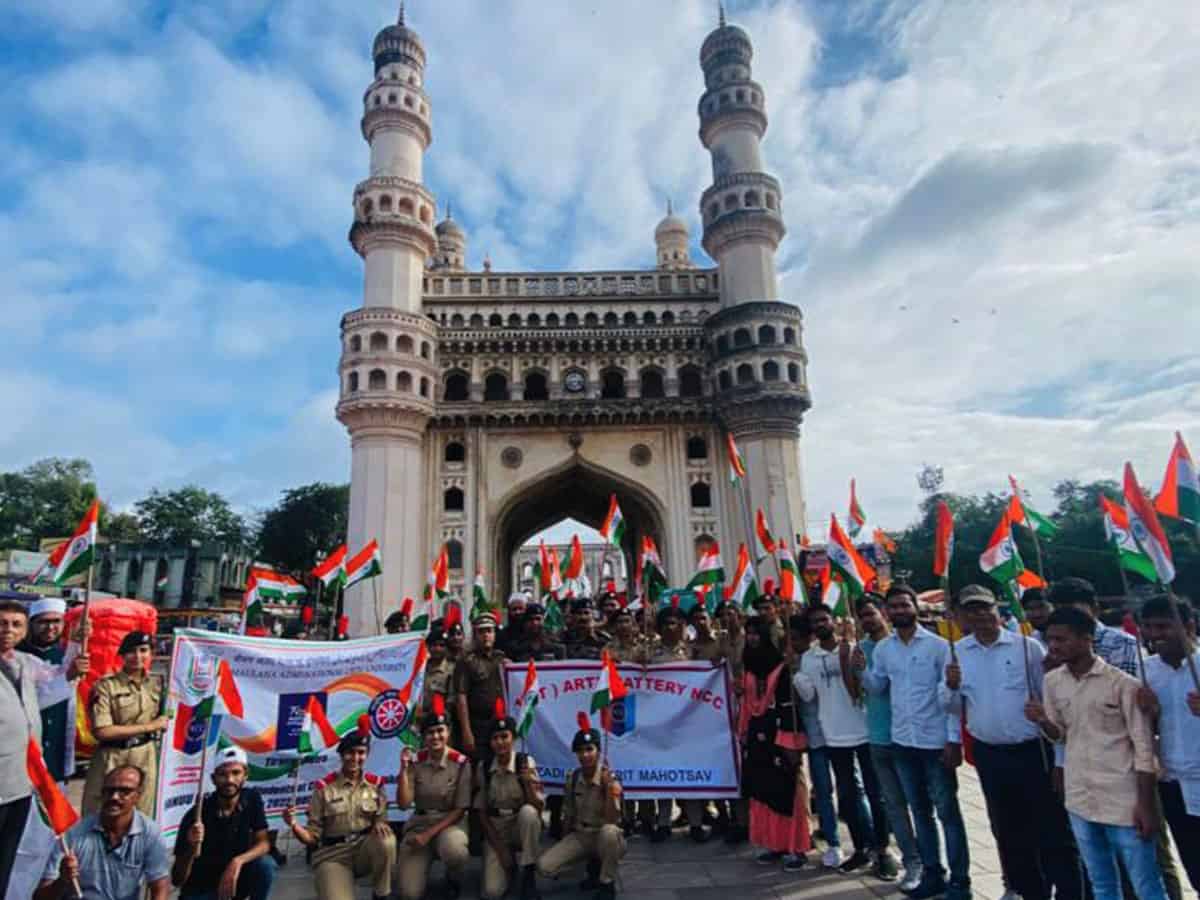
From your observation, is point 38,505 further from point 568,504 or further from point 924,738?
point 924,738

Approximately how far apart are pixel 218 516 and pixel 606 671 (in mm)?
60156

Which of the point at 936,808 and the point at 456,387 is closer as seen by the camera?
the point at 936,808

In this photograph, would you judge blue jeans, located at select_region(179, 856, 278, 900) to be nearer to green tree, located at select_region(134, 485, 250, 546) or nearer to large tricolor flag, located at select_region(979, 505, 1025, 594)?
large tricolor flag, located at select_region(979, 505, 1025, 594)

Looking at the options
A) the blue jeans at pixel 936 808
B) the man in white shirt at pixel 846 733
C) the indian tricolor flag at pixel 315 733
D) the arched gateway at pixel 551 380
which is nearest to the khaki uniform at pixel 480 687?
the indian tricolor flag at pixel 315 733

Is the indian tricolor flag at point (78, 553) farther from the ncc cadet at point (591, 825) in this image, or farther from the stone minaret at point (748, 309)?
the stone minaret at point (748, 309)

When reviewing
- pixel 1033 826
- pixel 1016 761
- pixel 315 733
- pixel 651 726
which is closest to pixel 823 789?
pixel 651 726

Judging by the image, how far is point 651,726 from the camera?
7.11 m

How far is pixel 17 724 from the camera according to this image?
416cm

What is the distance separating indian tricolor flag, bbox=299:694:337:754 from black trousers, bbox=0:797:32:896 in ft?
5.78

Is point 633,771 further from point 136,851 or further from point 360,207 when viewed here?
point 360,207

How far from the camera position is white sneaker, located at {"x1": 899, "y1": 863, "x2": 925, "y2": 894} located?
5.39 m

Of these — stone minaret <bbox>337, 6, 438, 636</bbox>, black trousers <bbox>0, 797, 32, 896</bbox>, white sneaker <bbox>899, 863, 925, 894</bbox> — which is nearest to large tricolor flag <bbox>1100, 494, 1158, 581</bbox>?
white sneaker <bbox>899, 863, 925, 894</bbox>

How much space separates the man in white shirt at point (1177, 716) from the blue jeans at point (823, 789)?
268 cm

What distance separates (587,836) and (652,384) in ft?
86.2
